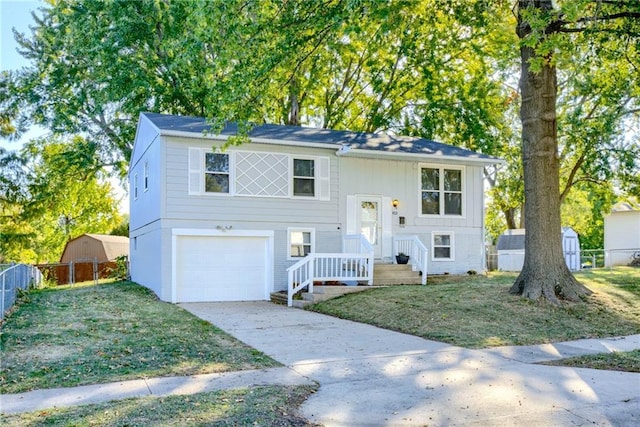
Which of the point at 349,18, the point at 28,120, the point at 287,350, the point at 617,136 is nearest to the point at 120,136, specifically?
the point at 28,120

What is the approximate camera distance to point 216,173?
48.8ft

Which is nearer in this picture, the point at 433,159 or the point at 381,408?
the point at 381,408

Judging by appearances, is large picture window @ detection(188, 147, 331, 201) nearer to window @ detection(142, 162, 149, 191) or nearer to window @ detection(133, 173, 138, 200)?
window @ detection(142, 162, 149, 191)

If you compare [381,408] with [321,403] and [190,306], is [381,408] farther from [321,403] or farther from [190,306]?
[190,306]

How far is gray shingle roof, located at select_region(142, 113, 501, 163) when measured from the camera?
15.3 meters

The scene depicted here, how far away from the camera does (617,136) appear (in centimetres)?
2095

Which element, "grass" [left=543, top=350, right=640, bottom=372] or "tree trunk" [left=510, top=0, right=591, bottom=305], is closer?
"grass" [left=543, top=350, right=640, bottom=372]

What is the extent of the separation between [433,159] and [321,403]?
1302 cm

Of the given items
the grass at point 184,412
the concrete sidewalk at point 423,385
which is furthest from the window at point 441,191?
the grass at point 184,412

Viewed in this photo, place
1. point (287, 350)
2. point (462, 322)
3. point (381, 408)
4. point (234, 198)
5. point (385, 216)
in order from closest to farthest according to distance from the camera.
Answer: point (381, 408)
point (287, 350)
point (462, 322)
point (234, 198)
point (385, 216)

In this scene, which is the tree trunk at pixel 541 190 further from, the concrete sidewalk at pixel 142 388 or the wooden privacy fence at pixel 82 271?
the wooden privacy fence at pixel 82 271

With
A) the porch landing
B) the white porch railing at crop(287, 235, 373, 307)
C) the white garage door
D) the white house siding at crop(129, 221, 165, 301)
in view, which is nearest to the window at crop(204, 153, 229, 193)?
the white garage door

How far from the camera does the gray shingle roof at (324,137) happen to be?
1532 cm

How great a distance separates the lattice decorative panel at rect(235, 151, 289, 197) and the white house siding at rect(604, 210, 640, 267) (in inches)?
795
